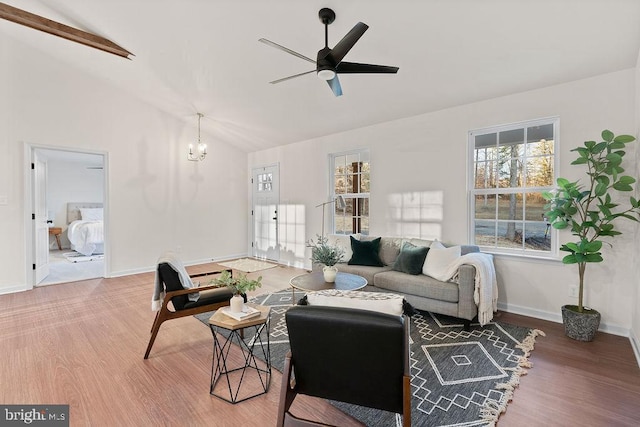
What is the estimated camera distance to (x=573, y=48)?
113 inches

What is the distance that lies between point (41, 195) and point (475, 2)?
6865mm

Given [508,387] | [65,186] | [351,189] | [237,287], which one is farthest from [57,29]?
[508,387]

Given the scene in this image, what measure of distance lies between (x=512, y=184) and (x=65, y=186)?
10655 mm

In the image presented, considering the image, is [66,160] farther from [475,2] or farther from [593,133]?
[593,133]

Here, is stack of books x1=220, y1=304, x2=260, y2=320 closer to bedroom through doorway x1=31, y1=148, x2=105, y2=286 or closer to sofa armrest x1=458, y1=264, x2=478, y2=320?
sofa armrest x1=458, y1=264, x2=478, y2=320

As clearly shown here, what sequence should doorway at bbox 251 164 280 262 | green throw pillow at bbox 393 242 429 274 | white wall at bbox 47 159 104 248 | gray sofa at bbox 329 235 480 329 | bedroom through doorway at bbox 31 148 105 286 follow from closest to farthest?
gray sofa at bbox 329 235 480 329
green throw pillow at bbox 393 242 429 274
bedroom through doorway at bbox 31 148 105 286
doorway at bbox 251 164 280 262
white wall at bbox 47 159 104 248

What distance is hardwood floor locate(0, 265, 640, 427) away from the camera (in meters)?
1.98

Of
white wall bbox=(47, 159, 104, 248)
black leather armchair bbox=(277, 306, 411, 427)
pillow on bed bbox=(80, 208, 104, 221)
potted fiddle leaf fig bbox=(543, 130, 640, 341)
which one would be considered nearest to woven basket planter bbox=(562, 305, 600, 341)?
potted fiddle leaf fig bbox=(543, 130, 640, 341)

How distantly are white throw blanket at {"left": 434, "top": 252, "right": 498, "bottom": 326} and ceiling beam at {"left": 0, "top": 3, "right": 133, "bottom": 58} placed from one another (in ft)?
17.1

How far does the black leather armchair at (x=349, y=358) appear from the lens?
1.42 m

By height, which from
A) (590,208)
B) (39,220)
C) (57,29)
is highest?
(57,29)

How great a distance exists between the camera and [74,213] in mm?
8828

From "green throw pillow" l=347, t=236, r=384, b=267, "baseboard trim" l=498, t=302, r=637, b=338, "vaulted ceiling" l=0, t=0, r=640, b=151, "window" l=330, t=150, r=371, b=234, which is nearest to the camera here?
"vaulted ceiling" l=0, t=0, r=640, b=151

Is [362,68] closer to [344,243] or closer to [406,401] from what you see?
[406,401]
